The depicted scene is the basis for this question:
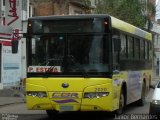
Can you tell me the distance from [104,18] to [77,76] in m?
1.71

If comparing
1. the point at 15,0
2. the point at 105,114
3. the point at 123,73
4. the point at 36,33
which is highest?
the point at 15,0

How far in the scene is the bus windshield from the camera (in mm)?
13414

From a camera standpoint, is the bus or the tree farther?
the tree

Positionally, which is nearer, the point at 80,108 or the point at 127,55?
the point at 80,108

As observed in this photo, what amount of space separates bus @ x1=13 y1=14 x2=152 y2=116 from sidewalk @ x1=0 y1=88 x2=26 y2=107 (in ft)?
25.5

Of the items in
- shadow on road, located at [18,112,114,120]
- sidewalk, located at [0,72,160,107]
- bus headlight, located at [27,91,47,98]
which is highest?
bus headlight, located at [27,91,47,98]

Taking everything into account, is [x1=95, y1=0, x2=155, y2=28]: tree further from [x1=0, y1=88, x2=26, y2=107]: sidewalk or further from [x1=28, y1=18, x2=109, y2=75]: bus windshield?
[x1=28, y1=18, x2=109, y2=75]: bus windshield

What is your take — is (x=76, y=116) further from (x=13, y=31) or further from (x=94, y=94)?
(x=13, y=31)

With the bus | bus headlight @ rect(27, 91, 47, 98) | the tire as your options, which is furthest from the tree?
bus headlight @ rect(27, 91, 47, 98)

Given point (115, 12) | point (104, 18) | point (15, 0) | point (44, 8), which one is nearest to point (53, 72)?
point (104, 18)

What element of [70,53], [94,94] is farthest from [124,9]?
[94,94]

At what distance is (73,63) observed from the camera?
1353cm

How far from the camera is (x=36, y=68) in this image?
1370 centimetres

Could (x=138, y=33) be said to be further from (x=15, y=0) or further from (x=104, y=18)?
(x=15, y=0)
